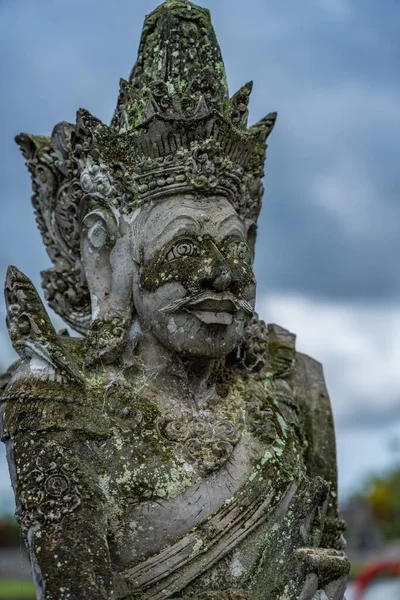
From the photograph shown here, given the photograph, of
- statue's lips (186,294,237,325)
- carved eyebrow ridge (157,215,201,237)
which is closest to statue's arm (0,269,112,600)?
statue's lips (186,294,237,325)

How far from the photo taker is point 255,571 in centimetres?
690

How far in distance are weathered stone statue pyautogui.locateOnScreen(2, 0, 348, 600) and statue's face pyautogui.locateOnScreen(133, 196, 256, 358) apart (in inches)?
0.5

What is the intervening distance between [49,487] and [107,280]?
189 centimetres

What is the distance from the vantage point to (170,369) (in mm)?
7445

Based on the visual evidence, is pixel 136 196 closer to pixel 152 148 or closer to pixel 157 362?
pixel 152 148

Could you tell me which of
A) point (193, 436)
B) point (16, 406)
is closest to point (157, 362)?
point (193, 436)

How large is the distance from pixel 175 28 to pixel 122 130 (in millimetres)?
978

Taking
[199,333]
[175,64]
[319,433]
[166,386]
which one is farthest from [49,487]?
[175,64]

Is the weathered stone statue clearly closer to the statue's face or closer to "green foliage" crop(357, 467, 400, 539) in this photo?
the statue's face

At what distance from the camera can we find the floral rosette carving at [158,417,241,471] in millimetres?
7102

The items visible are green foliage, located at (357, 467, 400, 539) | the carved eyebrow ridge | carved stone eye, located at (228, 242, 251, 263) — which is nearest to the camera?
the carved eyebrow ridge

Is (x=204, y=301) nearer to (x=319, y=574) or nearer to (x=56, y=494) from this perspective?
(x=56, y=494)

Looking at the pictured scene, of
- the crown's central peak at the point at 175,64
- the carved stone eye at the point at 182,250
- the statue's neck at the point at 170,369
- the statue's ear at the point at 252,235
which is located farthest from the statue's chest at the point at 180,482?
the crown's central peak at the point at 175,64

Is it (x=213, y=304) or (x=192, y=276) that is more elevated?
(x=192, y=276)
